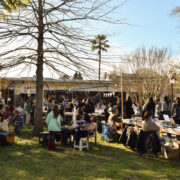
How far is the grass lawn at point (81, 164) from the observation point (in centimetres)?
484

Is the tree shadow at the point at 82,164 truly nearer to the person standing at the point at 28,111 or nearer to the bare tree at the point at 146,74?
the person standing at the point at 28,111

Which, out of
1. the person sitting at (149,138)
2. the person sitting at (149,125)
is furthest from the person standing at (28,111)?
the person sitting at (149,125)

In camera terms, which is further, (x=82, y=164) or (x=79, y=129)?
(x=79, y=129)

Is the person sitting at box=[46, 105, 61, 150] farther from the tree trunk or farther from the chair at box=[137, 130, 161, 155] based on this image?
the chair at box=[137, 130, 161, 155]

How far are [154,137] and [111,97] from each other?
18084 mm

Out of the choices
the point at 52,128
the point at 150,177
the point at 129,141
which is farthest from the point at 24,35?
the point at 150,177

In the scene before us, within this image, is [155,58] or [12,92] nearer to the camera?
[155,58]

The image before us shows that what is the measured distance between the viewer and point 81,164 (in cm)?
566

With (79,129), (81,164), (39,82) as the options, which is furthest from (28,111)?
(81,164)

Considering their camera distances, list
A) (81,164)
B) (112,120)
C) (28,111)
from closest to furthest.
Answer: (81,164), (112,120), (28,111)

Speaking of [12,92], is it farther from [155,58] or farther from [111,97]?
[155,58]

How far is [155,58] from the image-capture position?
66.6 ft

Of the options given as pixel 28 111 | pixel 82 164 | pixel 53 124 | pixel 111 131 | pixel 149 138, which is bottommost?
pixel 82 164

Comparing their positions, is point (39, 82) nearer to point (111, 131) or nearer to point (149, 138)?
point (111, 131)
